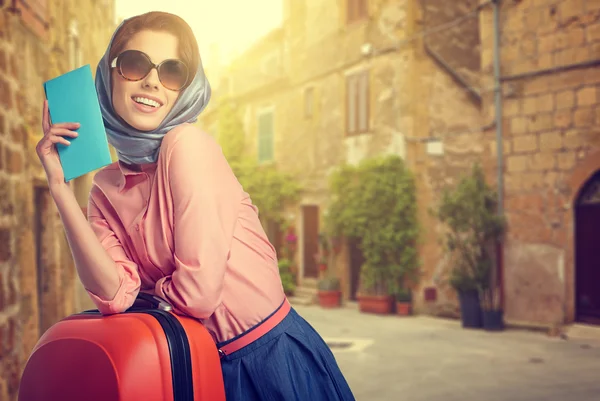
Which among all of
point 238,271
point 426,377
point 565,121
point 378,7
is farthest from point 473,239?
point 238,271

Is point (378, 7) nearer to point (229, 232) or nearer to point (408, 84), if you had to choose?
point (408, 84)

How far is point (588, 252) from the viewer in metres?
8.30

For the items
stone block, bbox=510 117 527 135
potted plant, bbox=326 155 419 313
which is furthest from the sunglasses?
potted plant, bbox=326 155 419 313

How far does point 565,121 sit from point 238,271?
8191 mm

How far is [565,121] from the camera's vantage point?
8.45 meters

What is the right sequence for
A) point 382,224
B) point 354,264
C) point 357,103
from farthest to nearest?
point 354,264 → point 357,103 → point 382,224

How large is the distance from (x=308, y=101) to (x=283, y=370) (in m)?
12.3

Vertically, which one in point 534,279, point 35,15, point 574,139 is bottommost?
point 534,279

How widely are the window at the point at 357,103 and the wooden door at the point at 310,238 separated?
201 centimetres

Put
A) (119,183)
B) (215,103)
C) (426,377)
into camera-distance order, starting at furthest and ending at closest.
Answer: (215,103), (426,377), (119,183)

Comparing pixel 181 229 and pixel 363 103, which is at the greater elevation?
pixel 363 103

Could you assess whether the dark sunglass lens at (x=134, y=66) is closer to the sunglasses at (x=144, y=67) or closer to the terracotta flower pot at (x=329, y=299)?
the sunglasses at (x=144, y=67)

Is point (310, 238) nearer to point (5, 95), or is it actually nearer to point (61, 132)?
point (5, 95)

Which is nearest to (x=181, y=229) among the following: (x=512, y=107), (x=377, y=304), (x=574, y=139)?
(x=574, y=139)
